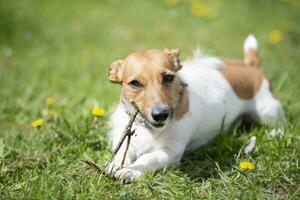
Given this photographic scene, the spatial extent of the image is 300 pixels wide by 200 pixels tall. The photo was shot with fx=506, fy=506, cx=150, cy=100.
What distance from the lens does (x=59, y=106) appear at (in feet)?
16.3

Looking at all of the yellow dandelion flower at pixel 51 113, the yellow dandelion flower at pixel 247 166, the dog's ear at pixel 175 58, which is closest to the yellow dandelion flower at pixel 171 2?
the yellow dandelion flower at pixel 51 113

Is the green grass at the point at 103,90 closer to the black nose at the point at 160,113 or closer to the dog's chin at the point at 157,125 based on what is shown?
the dog's chin at the point at 157,125

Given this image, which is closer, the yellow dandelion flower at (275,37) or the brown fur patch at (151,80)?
the brown fur patch at (151,80)

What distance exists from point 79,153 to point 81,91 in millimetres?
1762

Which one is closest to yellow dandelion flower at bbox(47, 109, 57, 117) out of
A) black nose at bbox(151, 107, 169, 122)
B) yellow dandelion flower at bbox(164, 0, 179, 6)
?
black nose at bbox(151, 107, 169, 122)

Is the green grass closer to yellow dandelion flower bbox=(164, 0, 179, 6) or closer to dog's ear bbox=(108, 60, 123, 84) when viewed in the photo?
yellow dandelion flower bbox=(164, 0, 179, 6)

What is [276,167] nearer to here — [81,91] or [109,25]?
[81,91]

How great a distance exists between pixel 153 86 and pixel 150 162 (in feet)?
1.72

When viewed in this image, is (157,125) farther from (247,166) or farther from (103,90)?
(103,90)

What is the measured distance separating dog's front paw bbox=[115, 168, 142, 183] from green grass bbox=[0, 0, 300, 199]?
2.0 inches

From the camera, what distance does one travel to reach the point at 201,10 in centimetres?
769

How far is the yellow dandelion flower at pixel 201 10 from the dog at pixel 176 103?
304 cm

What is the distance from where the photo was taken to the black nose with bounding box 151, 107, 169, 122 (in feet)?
10.4

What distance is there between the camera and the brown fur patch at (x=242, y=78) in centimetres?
443
